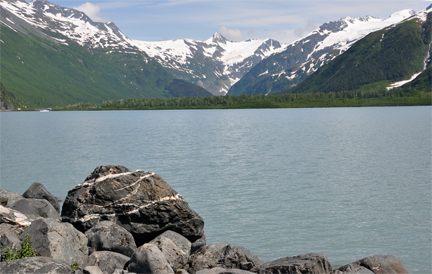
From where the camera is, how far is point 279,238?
24.5 metres

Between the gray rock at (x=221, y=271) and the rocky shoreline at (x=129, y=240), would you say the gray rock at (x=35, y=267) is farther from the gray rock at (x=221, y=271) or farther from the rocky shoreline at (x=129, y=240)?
the gray rock at (x=221, y=271)

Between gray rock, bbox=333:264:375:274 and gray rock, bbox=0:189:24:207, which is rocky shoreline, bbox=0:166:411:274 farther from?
gray rock, bbox=0:189:24:207

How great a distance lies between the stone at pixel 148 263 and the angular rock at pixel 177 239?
10.5 ft

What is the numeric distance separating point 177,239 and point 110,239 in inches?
141

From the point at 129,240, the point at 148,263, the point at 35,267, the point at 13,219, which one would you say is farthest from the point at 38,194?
the point at 148,263

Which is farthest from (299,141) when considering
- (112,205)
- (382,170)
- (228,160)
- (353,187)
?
(112,205)

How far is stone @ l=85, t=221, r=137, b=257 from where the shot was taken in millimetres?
19406

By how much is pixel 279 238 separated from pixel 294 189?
13.3 metres

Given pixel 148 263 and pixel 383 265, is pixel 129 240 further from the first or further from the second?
pixel 383 265

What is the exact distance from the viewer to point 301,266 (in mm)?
16047

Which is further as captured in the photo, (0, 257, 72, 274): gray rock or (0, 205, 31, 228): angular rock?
(0, 205, 31, 228): angular rock

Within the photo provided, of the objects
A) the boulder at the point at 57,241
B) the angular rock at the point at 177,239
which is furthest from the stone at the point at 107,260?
the angular rock at the point at 177,239

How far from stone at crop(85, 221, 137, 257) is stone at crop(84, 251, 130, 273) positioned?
1159mm

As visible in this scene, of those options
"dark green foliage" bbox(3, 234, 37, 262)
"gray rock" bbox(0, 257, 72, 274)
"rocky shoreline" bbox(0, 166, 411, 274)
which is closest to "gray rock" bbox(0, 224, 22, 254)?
"rocky shoreline" bbox(0, 166, 411, 274)
